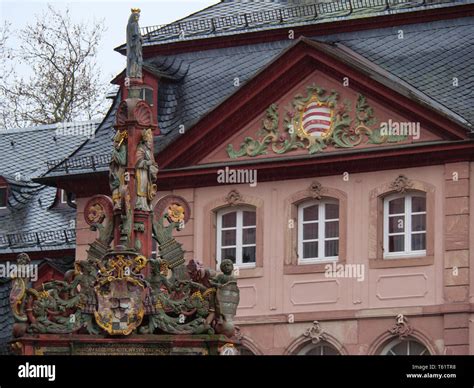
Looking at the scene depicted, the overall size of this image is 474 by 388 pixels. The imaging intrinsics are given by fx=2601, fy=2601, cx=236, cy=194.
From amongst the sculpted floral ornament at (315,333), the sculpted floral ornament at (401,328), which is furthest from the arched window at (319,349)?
the sculpted floral ornament at (401,328)

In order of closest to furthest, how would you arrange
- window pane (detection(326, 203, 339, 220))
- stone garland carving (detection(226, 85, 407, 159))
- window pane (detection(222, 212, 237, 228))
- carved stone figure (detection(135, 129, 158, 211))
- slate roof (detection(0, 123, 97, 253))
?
carved stone figure (detection(135, 129, 158, 211)) < stone garland carving (detection(226, 85, 407, 159)) < window pane (detection(326, 203, 339, 220)) < window pane (detection(222, 212, 237, 228)) < slate roof (detection(0, 123, 97, 253))

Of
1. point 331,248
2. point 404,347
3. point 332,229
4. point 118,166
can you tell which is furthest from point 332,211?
point 118,166

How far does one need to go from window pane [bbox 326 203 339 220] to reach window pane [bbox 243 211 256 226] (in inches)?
70.8

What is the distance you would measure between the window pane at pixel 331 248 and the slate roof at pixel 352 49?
146 inches

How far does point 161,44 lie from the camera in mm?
59281

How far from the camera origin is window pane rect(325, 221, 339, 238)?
5488 cm

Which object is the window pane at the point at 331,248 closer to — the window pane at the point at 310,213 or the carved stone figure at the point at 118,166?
the window pane at the point at 310,213

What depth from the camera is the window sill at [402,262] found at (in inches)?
2100

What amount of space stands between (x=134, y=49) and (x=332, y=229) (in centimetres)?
1656

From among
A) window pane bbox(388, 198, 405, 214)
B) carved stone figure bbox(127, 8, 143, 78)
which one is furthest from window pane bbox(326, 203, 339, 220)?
carved stone figure bbox(127, 8, 143, 78)

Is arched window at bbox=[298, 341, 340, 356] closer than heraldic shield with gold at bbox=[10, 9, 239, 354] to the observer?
No

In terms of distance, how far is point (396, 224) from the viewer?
54062 mm

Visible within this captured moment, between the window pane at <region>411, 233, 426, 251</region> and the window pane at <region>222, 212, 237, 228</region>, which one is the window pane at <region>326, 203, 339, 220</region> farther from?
the window pane at <region>222, 212, 237, 228</region>
